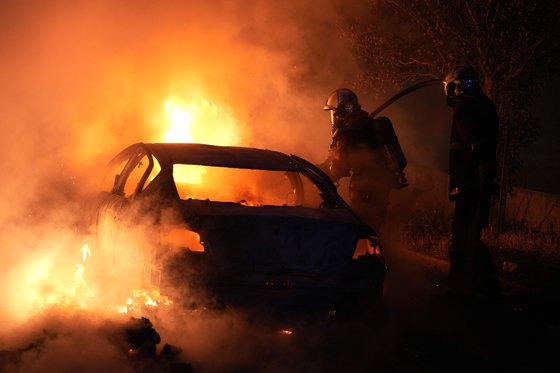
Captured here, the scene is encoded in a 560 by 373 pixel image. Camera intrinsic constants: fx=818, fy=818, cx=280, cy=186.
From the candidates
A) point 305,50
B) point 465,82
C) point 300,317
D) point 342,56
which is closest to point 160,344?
point 300,317

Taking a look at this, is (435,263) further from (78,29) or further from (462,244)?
(78,29)

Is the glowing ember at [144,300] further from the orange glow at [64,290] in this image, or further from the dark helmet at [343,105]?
the dark helmet at [343,105]

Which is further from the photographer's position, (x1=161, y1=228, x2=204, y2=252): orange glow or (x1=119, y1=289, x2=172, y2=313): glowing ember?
(x1=161, y1=228, x2=204, y2=252): orange glow

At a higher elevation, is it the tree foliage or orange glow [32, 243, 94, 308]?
the tree foliage

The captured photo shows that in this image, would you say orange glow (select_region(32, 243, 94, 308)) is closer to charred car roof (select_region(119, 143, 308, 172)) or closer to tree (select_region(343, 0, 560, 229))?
charred car roof (select_region(119, 143, 308, 172))

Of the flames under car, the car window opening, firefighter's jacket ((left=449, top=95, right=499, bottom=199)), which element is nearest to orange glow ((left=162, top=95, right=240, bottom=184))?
the car window opening

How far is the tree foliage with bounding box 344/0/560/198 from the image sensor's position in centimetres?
1062

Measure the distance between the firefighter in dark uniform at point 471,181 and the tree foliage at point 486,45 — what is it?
9.05 ft

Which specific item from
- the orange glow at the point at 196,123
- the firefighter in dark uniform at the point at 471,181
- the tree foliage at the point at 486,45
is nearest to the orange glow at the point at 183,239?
the firefighter in dark uniform at the point at 471,181

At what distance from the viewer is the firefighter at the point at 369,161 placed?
8898mm

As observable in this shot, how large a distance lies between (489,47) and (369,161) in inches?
123

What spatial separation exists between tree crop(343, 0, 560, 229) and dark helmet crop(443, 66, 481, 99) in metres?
2.57

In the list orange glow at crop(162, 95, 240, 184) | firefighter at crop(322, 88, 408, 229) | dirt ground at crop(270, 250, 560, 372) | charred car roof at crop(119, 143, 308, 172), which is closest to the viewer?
dirt ground at crop(270, 250, 560, 372)

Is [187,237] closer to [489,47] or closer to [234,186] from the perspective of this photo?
[234,186]
